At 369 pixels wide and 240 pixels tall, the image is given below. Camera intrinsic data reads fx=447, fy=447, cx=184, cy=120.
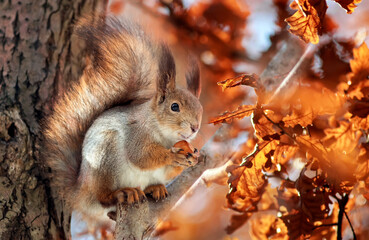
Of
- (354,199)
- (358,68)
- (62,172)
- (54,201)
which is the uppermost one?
(358,68)

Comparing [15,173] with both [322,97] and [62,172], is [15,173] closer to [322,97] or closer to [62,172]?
[62,172]

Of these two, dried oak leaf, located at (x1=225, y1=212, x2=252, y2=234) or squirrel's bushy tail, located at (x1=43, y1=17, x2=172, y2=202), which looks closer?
dried oak leaf, located at (x1=225, y1=212, x2=252, y2=234)

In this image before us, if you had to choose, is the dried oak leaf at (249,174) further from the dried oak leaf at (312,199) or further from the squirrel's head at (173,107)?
the squirrel's head at (173,107)

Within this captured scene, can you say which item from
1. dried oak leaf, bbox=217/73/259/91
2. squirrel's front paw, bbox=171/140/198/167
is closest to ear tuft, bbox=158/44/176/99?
squirrel's front paw, bbox=171/140/198/167

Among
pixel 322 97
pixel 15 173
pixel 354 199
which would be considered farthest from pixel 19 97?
pixel 354 199

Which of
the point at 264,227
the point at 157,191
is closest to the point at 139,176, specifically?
the point at 157,191

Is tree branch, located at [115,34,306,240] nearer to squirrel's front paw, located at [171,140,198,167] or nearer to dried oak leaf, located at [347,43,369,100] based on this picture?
squirrel's front paw, located at [171,140,198,167]
